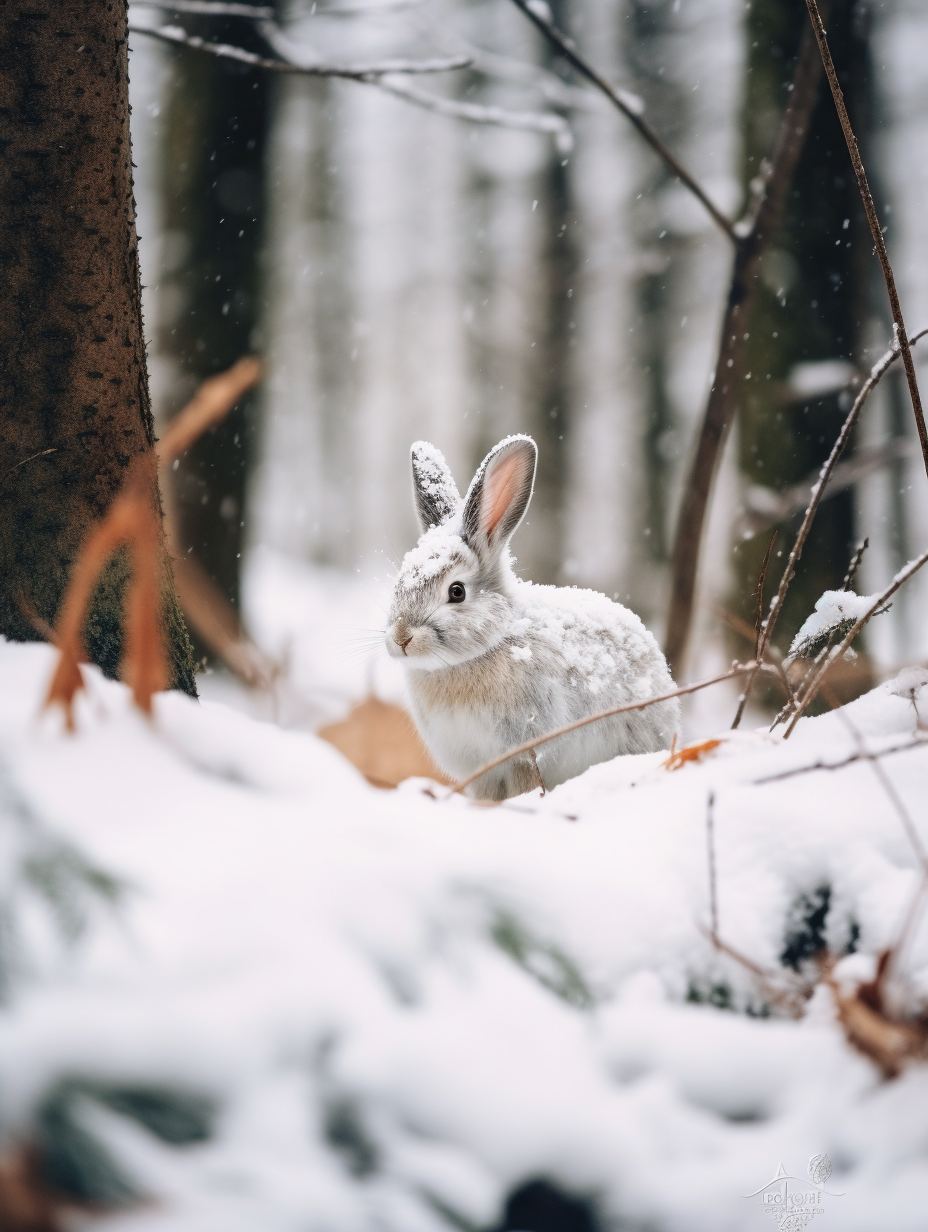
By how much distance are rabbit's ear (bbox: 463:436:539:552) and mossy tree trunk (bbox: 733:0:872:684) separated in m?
2.06

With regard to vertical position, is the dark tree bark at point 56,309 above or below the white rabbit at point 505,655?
above

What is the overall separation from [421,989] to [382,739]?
2.92 m

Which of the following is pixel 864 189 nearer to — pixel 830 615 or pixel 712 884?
pixel 830 615

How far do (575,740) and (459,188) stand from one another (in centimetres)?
1301

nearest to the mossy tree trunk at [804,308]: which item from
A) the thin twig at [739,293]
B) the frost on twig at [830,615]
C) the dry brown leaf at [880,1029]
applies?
the thin twig at [739,293]

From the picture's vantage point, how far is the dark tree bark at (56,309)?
1.84 m

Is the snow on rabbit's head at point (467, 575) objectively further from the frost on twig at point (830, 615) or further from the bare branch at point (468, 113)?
the bare branch at point (468, 113)

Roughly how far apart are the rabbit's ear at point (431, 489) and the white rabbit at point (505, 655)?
125 mm

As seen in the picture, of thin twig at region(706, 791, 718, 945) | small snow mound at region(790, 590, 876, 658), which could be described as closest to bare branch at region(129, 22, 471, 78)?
small snow mound at region(790, 590, 876, 658)

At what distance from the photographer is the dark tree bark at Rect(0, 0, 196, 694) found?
6.05ft

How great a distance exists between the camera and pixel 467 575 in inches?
109

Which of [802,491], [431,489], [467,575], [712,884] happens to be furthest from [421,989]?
[802,491]

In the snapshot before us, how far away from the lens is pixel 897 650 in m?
6.85

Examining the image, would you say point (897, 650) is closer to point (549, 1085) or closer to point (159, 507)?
point (159, 507)
